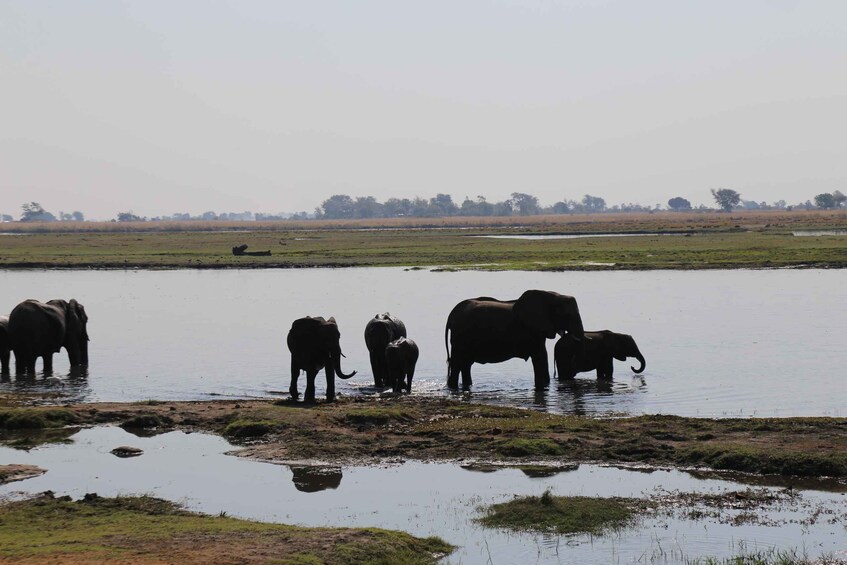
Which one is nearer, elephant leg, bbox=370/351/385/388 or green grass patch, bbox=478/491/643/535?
green grass patch, bbox=478/491/643/535

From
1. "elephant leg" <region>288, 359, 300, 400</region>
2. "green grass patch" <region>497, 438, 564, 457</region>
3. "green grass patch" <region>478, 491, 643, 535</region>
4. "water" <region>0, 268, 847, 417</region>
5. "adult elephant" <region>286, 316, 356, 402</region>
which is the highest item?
"adult elephant" <region>286, 316, 356, 402</region>

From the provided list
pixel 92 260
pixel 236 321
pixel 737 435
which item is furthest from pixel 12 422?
pixel 92 260

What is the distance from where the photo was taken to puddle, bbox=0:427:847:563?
1235 cm

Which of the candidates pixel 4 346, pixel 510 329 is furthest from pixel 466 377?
pixel 4 346

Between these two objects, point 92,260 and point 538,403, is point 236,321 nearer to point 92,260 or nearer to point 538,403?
point 538,403

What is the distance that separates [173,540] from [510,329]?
13.3 meters

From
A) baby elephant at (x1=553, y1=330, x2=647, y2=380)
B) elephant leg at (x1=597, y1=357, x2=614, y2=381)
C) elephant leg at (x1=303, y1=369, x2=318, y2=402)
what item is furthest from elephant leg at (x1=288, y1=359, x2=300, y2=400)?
elephant leg at (x1=597, y1=357, x2=614, y2=381)

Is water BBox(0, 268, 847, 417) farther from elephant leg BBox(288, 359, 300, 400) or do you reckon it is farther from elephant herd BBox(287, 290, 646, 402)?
elephant leg BBox(288, 359, 300, 400)

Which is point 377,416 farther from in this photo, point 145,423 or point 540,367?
point 540,367

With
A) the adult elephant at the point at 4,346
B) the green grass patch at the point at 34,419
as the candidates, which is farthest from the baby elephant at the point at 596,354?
the adult elephant at the point at 4,346

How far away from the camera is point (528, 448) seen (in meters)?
16.7

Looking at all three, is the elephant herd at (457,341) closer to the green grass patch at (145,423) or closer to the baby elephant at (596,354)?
the baby elephant at (596,354)

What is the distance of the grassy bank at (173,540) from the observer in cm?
1145

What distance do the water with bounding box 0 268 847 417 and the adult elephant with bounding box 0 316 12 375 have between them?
1.39 meters
